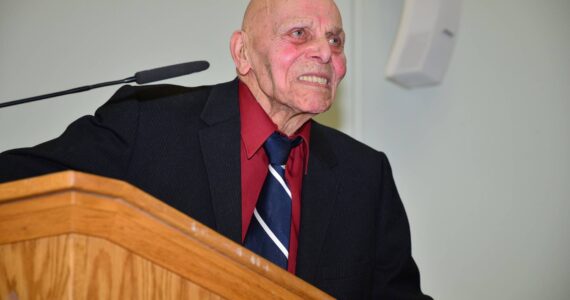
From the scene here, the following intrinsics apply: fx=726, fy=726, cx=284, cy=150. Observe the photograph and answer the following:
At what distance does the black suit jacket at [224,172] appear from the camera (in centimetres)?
185

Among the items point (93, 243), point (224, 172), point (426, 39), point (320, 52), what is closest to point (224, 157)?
point (224, 172)

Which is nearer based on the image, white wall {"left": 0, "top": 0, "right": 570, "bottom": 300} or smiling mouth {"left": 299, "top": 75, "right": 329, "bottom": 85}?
smiling mouth {"left": 299, "top": 75, "right": 329, "bottom": 85}

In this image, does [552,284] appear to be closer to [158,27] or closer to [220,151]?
[220,151]

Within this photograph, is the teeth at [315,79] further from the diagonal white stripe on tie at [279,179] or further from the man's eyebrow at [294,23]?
the diagonal white stripe on tie at [279,179]

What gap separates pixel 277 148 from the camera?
2072mm

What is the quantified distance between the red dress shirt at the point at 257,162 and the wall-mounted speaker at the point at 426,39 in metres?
1.04

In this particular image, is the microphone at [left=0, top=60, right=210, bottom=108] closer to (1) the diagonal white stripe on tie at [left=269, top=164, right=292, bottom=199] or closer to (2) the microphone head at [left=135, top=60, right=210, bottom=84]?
(2) the microphone head at [left=135, top=60, right=210, bottom=84]

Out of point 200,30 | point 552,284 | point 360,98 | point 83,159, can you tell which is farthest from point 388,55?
point 83,159

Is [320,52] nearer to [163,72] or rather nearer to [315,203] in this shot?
[315,203]

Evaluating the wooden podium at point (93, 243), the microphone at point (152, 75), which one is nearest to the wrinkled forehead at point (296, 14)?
the microphone at point (152, 75)

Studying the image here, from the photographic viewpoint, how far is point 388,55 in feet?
10.9

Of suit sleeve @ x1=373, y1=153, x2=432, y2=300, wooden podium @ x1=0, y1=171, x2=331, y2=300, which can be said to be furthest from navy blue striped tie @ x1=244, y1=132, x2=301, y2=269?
wooden podium @ x1=0, y1=171, x2=331, y2=300

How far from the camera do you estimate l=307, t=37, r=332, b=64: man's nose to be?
210 cm

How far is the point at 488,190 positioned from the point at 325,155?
103 centimetres
